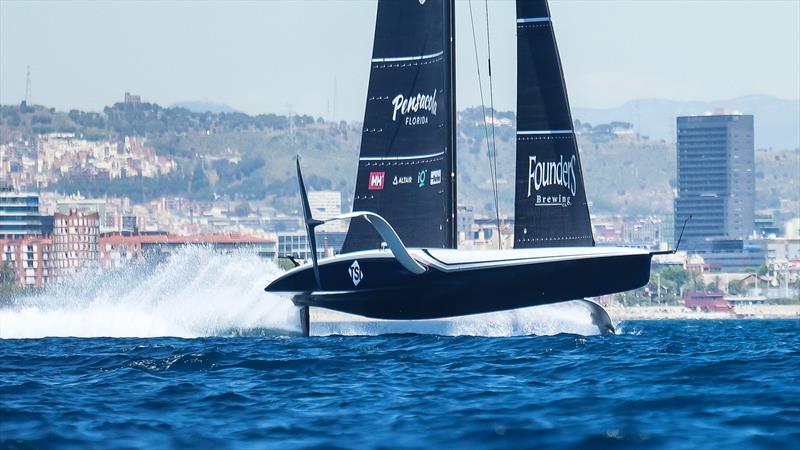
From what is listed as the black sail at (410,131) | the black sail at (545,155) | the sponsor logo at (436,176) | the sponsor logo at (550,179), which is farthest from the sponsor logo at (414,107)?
the sponsor logo at (550,179)

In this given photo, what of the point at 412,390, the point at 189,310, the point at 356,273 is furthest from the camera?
the point at 189,310

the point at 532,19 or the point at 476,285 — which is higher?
the point at 532,19

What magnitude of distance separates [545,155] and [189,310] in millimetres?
9041

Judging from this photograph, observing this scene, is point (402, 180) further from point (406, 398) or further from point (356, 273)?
point (406, 398)

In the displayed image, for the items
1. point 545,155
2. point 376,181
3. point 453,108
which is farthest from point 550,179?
point 376,181

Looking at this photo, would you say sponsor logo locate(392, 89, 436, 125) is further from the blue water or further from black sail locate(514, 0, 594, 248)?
the blue water

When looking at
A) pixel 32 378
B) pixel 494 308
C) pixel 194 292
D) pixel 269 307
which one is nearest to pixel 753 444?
pixel 32 378

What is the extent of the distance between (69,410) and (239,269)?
1918cm

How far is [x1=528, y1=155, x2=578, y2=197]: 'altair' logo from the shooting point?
3241 cm

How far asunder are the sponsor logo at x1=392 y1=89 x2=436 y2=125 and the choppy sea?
4.09 metres

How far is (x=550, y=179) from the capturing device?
32406 mm

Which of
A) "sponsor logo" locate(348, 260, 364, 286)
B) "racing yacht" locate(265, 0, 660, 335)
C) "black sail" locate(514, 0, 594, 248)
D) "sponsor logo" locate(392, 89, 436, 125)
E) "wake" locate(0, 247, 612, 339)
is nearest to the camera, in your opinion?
"racing yacht" locate(265, 0, 660, 335)

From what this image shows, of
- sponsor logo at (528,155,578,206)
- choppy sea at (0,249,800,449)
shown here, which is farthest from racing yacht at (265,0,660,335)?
choppy sea at (0,249,800,449)

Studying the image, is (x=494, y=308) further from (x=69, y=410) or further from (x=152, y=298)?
(x=69, y=410)
